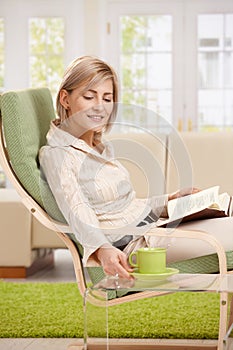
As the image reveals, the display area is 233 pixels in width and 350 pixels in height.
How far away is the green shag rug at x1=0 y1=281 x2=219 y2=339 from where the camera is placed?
367 cm

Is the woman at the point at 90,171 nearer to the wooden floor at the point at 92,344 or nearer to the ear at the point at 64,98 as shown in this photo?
the ear at the point at 64,98

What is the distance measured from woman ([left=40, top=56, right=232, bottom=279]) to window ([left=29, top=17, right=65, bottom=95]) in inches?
206

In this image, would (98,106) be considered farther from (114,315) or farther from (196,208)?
(114,315)

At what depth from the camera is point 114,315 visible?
3971mm

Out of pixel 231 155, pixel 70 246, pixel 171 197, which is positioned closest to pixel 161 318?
pixel 171 197

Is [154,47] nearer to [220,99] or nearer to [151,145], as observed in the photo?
[220,99]

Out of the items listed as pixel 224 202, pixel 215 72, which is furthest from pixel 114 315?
pixel 215 72

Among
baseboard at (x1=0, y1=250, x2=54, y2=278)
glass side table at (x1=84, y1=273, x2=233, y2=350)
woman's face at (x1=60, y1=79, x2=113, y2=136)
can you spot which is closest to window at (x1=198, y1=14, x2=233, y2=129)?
baseboard at (x1=0, y1=250, x2=54, y2=278)

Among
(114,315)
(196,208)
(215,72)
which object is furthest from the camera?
(215,72)

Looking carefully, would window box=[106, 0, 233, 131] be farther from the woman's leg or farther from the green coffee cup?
the green coffee cup

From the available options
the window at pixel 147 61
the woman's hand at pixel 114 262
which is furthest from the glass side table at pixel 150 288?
the window at pixel 147 61

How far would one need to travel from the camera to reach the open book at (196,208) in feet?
10.1

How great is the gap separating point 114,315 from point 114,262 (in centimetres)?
136

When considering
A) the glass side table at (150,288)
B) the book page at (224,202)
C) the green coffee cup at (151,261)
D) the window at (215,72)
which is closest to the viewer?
the glass side table at (150,288)
